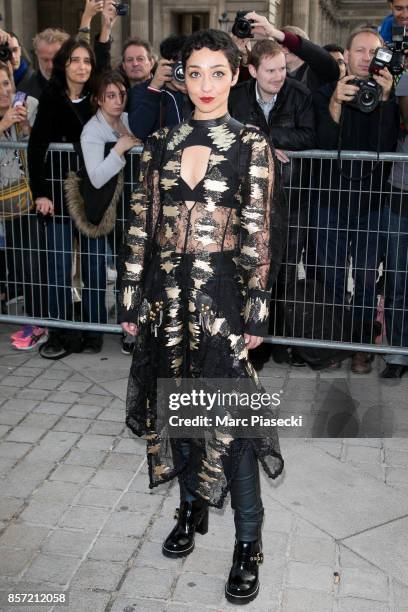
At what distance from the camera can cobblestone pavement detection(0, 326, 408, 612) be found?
11.3 ft

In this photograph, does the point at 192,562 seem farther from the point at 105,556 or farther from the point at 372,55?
the point at 372,55

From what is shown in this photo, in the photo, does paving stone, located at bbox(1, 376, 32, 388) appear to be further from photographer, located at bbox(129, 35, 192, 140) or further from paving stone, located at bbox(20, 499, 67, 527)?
photographer, located at bbox(129, 35, 192, 140)

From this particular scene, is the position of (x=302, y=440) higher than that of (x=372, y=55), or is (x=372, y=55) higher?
(x=372, y=55)

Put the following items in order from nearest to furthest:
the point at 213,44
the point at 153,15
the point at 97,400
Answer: the point at 213,44 < the point at 97,400 < the point at 153,15

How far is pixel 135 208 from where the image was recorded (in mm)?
3508

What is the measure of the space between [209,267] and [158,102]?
3172 millimetres

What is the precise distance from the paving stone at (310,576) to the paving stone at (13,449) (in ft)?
6.21

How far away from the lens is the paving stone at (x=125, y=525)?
3.86 metres

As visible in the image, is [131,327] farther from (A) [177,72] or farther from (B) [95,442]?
(A) [177,72]

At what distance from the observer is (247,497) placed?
3.43 m

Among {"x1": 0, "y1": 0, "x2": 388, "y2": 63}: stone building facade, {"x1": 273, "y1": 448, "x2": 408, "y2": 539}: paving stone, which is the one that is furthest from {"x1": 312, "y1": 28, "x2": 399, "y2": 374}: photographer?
{"x1": 0, "y1": 0, "x2": 388, "y2": 63}: stone building facade

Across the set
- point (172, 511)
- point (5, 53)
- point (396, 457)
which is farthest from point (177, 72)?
point (172, 511)

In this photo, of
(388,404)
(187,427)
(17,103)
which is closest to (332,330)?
(388,404)

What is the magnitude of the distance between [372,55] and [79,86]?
2338mm
